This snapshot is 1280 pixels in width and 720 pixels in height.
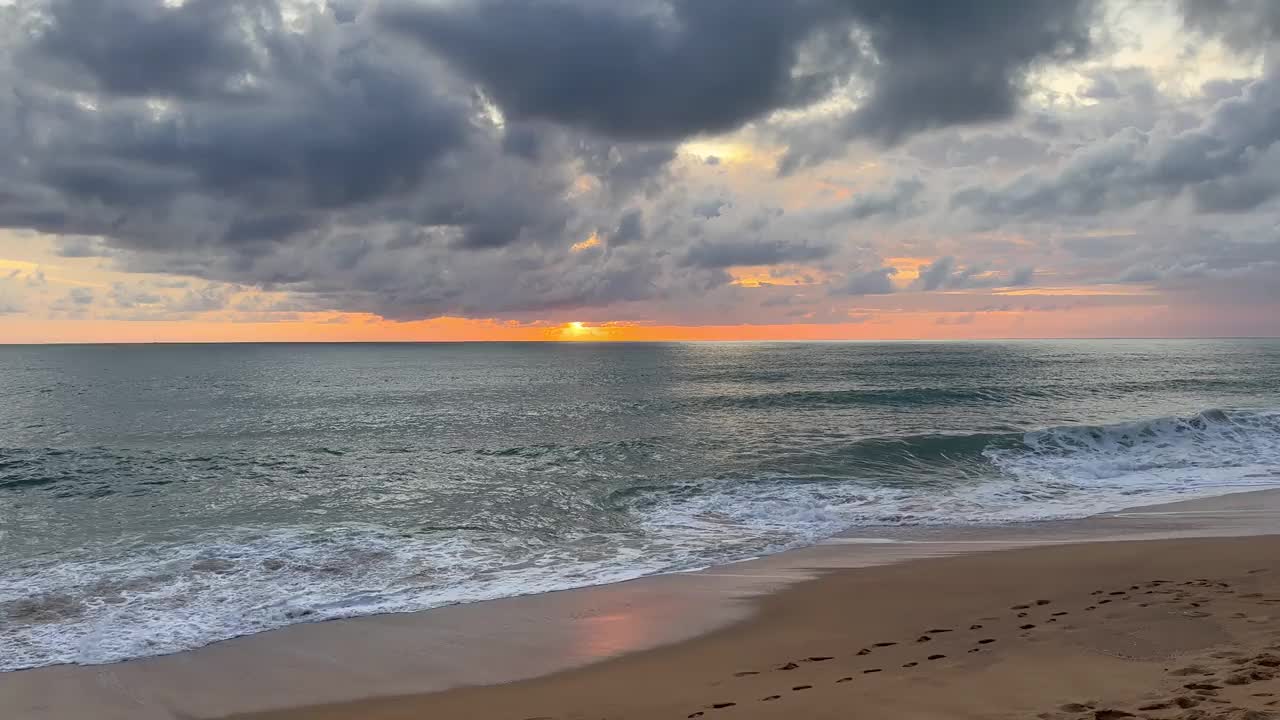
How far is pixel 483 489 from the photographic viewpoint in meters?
22.5

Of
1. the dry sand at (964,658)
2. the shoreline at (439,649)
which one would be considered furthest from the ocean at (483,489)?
the dry sand at (964,658)

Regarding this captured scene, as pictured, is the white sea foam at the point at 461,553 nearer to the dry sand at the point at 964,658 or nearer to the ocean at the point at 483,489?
the ocean at the point at 483,489

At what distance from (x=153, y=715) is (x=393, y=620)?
3.52 m

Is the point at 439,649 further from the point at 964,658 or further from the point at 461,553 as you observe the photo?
the point at 964,658

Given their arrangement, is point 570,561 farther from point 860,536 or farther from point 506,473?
point 506,473

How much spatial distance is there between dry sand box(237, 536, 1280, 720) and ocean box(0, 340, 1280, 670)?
402cm

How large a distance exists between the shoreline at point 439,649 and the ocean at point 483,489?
69 centimetres

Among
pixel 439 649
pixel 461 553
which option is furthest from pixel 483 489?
pixel 439 649

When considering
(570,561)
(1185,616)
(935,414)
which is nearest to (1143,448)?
(935,414)

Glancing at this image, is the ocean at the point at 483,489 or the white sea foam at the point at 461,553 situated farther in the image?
the ocean at the point at 483,489

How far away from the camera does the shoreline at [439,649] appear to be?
8.71m

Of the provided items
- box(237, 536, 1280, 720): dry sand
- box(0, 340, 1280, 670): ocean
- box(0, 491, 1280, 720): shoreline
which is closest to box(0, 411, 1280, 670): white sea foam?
box(0, 340, 1280, 670): ocean

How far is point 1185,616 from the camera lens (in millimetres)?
8906

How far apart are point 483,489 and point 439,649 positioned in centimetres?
1260
